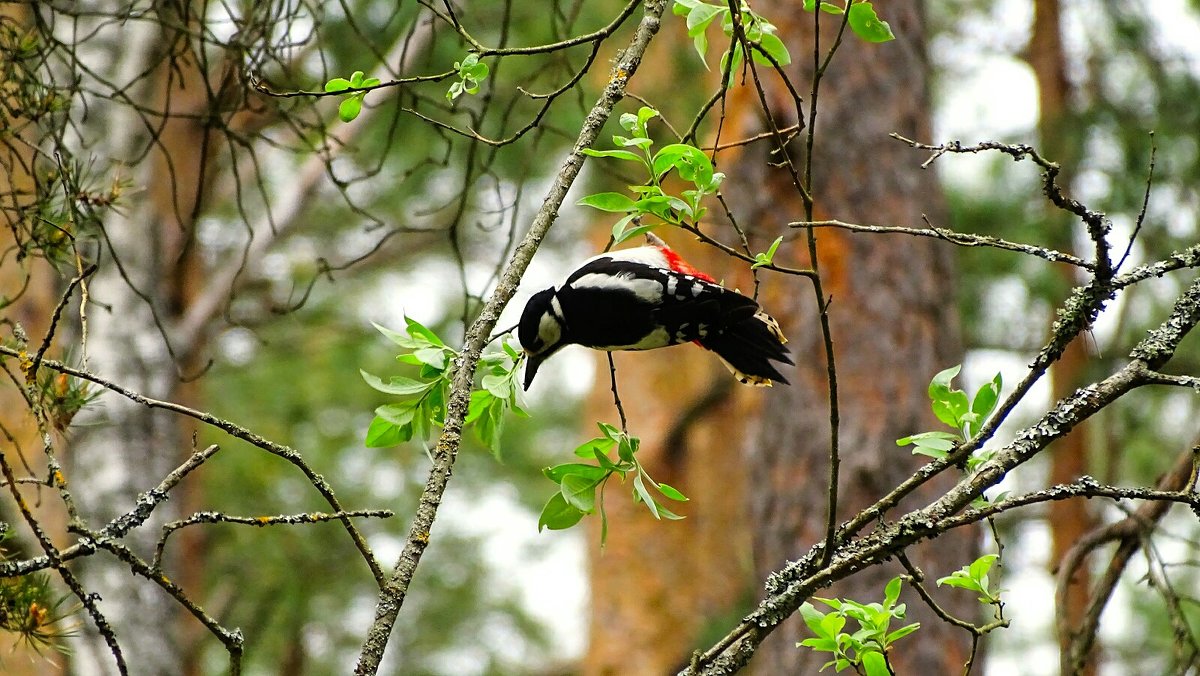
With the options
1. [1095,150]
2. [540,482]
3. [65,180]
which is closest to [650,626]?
[540,482]

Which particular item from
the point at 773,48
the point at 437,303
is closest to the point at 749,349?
the point at 773,48

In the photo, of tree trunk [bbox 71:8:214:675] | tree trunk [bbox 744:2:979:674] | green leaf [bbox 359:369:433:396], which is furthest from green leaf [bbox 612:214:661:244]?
tree trunk [bbox 71:8:214:675]

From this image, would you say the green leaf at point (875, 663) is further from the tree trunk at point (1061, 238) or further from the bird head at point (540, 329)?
the tree trunk at point (1061, 238)

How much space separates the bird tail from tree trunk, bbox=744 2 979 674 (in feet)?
4.96

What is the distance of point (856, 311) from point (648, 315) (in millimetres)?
2219

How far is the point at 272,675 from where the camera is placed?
8477 mm

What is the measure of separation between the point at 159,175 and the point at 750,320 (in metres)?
4.95

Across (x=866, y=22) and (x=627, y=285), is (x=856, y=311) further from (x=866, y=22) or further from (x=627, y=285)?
(x=866, y=22)

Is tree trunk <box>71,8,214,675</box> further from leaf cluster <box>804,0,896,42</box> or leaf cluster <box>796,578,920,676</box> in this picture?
leaf cluster <box>796,578,920,676</box>

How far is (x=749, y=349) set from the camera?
281cm

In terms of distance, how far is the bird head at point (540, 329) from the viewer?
2.66 metres

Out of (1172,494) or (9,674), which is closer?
(1172,494)

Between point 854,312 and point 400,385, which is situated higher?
point 854,312

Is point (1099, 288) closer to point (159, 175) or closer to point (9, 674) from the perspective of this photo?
point (9, 674)
